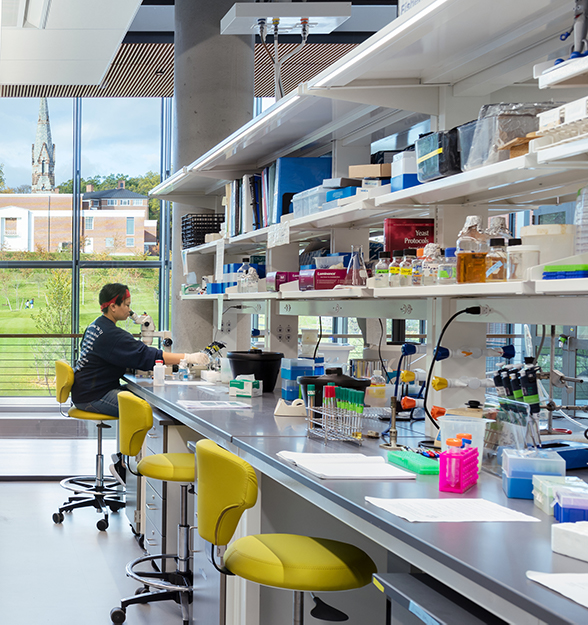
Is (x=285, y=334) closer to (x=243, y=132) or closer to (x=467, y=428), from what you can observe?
(x=243, y=132)

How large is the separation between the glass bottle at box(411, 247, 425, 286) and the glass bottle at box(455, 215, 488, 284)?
182mm

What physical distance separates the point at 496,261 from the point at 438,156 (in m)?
0.37

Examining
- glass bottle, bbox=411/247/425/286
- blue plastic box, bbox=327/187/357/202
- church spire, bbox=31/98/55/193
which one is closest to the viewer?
glass bottle, bbox=411/247/425/286

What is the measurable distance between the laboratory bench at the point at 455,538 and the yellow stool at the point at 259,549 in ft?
0.37

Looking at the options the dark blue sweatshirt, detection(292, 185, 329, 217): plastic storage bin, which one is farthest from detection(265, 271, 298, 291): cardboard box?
the dark blue sweatshirt

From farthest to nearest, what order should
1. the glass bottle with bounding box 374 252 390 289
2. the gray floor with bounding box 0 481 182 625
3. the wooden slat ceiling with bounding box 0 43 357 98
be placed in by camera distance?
1. the wooden slat ceiling with bounding box 0 43 357 98
2. the gray floor with bounding box 0 481 182 625
3. the glass bottle with bounding box 374 252 390 289

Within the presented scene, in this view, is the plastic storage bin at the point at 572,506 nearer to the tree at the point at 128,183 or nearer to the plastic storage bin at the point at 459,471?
the plastic storage bin at the point at 459,471

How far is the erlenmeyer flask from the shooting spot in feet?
8.69

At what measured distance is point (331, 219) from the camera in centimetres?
279

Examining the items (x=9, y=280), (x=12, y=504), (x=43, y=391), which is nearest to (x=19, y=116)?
(x=9, y=280)

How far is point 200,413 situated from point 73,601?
1091 millimetres

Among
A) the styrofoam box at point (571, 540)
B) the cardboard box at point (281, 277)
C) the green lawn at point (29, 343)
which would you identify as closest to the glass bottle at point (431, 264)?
the styrofoam box at point (571, 540)

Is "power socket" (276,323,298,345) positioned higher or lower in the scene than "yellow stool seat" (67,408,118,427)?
higher

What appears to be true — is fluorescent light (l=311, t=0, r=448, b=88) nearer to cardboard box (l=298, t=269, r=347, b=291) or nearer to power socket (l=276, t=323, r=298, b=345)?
cardboard box (l=298, t=269, r=347, b=291)
